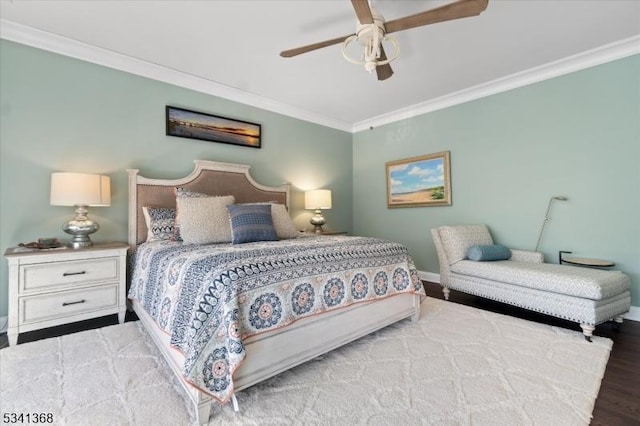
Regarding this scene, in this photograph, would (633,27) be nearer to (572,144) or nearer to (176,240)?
(572,144)

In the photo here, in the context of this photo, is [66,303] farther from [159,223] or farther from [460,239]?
[460,239]

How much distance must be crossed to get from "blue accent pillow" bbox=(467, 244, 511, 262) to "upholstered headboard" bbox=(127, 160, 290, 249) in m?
2.43

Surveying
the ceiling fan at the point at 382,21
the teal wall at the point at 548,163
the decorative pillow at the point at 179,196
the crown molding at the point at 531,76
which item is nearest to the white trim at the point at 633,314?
the teal wall at the point at 548,163

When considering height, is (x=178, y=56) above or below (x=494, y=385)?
above

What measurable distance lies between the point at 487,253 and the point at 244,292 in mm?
2713

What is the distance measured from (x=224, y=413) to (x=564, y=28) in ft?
12.6

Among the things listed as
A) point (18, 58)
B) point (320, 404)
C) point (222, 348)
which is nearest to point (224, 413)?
point (222, 348)

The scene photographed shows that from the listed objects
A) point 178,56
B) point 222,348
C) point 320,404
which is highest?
point 178,56

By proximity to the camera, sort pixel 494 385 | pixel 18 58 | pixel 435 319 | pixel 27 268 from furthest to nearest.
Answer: pixel 435 319
pixel 18 58
pixel 27 268
pixel 494 385

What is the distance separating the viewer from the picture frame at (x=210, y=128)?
335 cm

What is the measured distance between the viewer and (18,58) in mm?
2531

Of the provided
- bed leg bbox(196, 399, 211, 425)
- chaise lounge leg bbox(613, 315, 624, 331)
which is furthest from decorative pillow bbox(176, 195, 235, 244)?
chaise lounge leg bbox(613, 315, 624, 331)

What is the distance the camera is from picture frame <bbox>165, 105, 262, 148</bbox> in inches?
132

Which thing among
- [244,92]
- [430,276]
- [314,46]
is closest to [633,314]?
[430,276]
